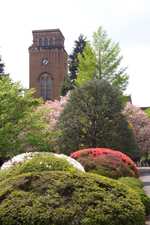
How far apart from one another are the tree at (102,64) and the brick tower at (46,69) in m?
21.9

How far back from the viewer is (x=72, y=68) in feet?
116

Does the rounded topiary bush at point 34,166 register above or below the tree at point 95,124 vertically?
below

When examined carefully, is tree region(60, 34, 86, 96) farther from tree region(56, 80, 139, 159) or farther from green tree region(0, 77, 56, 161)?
green tree region(0, 77, 56, 161)

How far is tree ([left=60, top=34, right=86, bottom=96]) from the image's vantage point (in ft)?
112

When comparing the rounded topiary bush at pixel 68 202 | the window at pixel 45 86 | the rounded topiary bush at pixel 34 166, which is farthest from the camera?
the window at pixel 45 86

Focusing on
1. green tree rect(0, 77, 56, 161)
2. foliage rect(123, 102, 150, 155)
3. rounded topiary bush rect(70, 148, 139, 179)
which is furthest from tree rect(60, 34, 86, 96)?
rounded topiary bush rect(70, 148, 139, 179)

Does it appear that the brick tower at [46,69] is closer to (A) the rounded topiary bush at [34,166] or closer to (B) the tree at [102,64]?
(B) the tree at [102,64]

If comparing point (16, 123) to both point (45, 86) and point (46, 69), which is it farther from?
point (46, 69)

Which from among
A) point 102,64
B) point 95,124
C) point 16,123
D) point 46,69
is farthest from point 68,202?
point 46,69

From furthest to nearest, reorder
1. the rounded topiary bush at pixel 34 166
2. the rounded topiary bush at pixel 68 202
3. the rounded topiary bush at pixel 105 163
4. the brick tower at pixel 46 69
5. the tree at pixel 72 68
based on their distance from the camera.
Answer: the brick tower at pixel 46 69
the tree at pixel 72 68
the rounded topiary bush at pixel 105 163
the rounded topiary bush at pixel 34 166
the rounded topiary bush at pixel 68 202

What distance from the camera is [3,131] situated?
12867 millimetres

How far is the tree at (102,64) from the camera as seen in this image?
2409 centimetres

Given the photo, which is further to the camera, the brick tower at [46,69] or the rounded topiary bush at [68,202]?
the brick tower at [46,69]

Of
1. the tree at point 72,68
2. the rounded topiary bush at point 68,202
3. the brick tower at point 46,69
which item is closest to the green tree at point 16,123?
the rounded topiary bush at point 68,202
